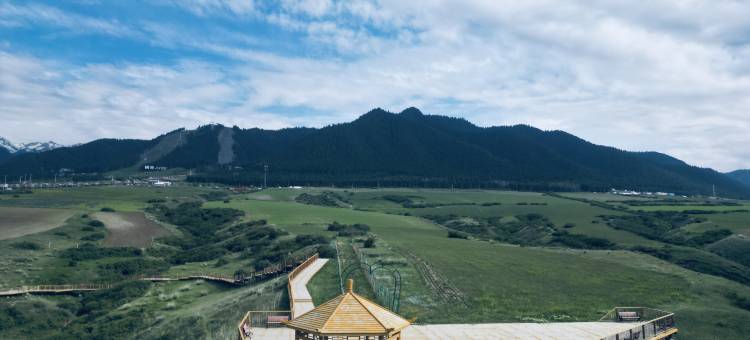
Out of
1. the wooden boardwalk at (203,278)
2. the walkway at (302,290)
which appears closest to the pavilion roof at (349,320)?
the walkway at (302,290)

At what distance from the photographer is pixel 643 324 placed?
3325cm

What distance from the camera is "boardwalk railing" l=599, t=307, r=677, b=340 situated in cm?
3186

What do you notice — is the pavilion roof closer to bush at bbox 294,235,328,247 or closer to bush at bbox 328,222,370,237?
bush at bbox 294,235,328,247

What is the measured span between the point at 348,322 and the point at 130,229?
86.0 m

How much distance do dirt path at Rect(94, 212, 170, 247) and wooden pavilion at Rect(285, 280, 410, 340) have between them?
7116 cm

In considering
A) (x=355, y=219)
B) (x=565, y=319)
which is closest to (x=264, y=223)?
(x=355, y=219)

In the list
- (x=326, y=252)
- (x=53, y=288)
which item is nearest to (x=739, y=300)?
(x=326, y=252)

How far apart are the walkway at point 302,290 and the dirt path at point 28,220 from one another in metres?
50.4

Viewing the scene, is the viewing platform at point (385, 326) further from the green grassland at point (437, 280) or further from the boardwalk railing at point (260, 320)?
the green grassland at point (437, 280)

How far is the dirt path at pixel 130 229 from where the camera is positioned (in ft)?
288

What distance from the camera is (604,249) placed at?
81.6m

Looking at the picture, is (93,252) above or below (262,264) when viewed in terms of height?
A: below

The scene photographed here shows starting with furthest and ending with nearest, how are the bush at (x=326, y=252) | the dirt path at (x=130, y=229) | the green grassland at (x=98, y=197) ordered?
the green grassland at (x=98, y=197) → the dirt path at (x=130, y=229) → the bush at (x=326, y=252)

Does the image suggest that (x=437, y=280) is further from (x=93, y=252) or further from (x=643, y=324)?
(x=93, y=252)
